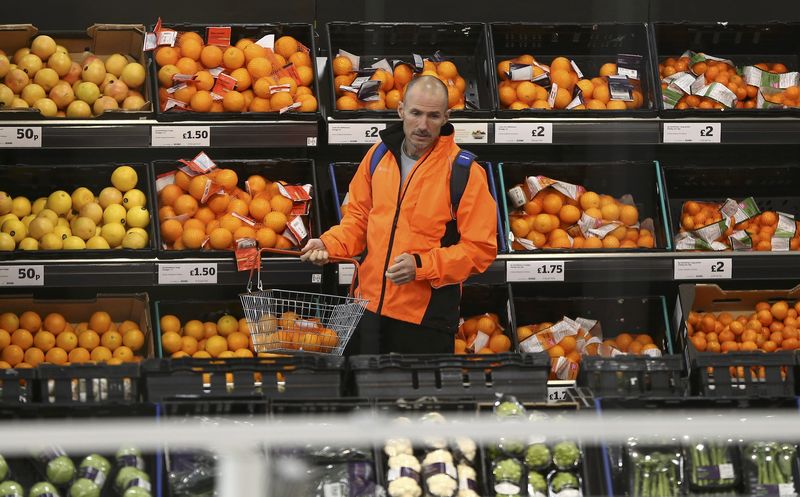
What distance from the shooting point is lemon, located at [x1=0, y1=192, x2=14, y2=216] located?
16.3 ft

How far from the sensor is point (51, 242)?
4.84m

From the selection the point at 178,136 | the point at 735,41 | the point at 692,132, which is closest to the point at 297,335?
the point at 178,136

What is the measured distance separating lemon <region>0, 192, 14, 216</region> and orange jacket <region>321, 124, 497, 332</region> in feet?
5.53

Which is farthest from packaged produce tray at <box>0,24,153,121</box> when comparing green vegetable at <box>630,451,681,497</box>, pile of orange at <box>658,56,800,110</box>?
green vegetable at <box>630,451,681,497</box>

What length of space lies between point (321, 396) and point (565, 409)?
0.62 m

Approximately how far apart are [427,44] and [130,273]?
1.81 meters

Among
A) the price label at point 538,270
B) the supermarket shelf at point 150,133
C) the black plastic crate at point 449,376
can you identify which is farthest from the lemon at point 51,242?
the black plastic crate at point 449,376

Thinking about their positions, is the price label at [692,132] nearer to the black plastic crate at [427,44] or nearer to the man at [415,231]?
the black plastic crate at [427,44]

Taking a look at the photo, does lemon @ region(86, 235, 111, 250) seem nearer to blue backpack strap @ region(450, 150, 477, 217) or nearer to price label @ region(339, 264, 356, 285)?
price label @ region(339, 264, 356, 285)

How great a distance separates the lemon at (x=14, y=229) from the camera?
4.89 metres

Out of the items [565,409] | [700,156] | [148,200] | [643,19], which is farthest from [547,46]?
[565,409]

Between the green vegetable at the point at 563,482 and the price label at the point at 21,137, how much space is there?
3.09 m

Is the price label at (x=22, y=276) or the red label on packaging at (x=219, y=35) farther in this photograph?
the red label on packaging at (x=219, y=35)

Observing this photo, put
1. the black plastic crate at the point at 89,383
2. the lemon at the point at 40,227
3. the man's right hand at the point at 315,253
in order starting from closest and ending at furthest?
the black plastic crate at the point at 89,383 → the man's right hand at the point at 315,253 → the lemon at the point at 40,227
